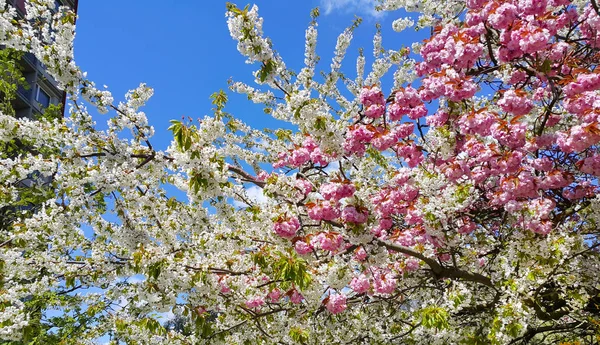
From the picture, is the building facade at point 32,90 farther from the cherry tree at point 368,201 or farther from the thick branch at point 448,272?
the thick branch at point 448,272

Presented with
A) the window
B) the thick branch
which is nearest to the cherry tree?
the thick branch

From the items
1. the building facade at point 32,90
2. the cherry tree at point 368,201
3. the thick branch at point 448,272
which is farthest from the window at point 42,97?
the thick branch at point 448,272

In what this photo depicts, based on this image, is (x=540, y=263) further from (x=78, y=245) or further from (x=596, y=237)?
(x=78, y=245)

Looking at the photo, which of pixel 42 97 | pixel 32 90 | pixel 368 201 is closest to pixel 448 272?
pixel 368 201

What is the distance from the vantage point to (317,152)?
15.4 ft

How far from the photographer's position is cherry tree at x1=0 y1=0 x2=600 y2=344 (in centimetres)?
441

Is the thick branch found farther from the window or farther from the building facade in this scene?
the window

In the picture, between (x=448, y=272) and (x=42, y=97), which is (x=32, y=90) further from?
(x=448, y=272)

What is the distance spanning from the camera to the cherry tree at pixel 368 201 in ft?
14.5

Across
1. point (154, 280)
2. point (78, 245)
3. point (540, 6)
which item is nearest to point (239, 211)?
point (154, 280)

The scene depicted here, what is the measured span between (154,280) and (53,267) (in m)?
1.97

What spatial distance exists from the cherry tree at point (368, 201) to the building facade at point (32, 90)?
22726 mm

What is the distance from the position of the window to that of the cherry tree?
24.3 m

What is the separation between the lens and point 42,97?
28078 millimetres
